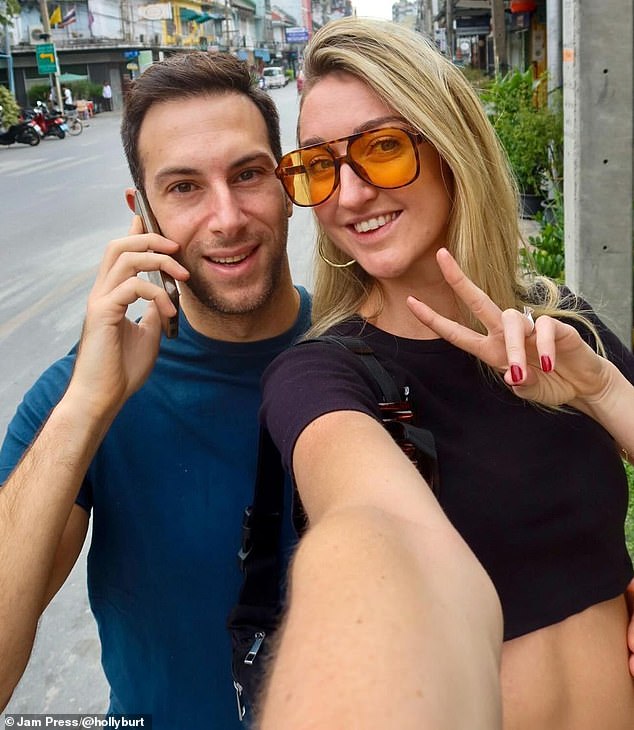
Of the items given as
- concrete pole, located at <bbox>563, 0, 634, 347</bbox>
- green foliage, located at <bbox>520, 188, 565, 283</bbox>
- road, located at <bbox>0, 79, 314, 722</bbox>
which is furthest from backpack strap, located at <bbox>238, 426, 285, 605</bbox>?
green foliage, located at <bbox>520, 188, 565, 283</bbox>

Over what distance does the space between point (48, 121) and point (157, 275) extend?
26141 mm

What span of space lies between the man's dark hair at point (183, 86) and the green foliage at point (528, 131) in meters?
6.61

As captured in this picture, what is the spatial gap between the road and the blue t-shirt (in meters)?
1.33

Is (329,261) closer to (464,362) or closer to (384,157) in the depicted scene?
(384,157)

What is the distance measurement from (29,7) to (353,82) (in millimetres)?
49878

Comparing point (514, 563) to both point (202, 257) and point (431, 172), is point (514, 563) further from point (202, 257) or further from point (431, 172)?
point (202, 257)

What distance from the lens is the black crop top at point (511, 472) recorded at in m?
1.41

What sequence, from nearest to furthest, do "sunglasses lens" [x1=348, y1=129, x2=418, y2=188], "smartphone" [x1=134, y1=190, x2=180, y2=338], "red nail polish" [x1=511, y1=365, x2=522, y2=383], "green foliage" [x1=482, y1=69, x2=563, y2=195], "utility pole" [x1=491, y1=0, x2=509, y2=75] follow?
"red nail polish" [x1=511, y1=365, x2=522, y2=383] → "sunglasses lens" [x1=348, y1=129, x2=418, y2=188] → "smartphone" [x1=134, y1=190, x2=180, y2=338] → "green foliage" [x1=482, y1=69, x2=563, y2=195] → "utility pole" [x1=491, y1=0, x2=509, y2=75]

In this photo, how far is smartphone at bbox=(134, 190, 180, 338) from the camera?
1761mm

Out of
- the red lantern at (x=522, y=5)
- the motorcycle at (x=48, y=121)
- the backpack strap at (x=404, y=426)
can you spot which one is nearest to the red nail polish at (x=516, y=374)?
the backpack strap at (x=404, y=426)

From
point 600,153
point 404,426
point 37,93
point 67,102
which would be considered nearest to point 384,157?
point 404,426

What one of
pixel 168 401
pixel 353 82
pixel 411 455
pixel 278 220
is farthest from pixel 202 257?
pixel 411 455

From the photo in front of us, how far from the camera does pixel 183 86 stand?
1848mm

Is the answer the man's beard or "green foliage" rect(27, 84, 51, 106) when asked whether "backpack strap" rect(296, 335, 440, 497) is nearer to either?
the man's beard
